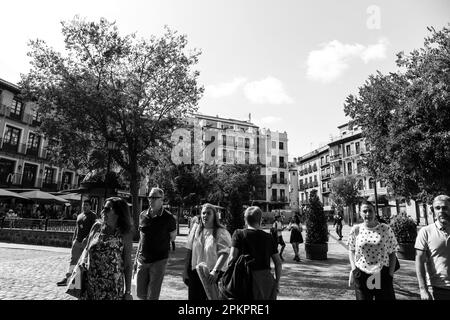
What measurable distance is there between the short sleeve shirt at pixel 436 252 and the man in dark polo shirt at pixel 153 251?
10.7ft

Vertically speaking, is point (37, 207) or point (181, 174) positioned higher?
point (181, 174)

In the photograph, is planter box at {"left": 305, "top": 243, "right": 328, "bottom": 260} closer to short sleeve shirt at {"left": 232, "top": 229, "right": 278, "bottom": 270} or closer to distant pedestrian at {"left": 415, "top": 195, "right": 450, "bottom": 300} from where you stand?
distant pedestrian at {"left": 415, "top": 195, "right": 450, "bottom": 300}

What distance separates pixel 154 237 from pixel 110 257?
1094 millimetres

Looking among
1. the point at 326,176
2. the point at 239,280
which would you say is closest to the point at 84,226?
the point at 239,280

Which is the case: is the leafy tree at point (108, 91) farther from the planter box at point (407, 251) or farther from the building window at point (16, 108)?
the building window at point (16, 108)

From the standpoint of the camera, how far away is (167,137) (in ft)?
55.3

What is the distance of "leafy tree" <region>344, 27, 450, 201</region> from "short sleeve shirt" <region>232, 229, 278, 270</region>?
27.3ft

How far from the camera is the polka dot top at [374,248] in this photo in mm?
3973

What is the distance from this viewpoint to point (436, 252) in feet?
11.5

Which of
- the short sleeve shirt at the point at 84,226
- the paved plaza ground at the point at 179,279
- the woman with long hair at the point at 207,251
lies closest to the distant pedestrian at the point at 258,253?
the woman with long hair at the point at 207,251

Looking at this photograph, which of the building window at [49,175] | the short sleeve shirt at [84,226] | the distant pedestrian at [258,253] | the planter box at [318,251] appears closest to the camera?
the distant pedestrian at [258,253]
